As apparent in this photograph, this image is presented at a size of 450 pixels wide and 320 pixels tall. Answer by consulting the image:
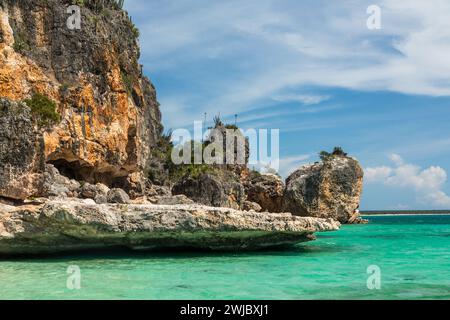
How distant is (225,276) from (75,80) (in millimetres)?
20308

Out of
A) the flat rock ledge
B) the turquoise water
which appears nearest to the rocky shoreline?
the flat rock ledge

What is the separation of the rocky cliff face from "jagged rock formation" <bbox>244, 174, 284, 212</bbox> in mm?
22846

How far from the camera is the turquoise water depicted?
24.9ft

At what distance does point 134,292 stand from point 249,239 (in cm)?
584

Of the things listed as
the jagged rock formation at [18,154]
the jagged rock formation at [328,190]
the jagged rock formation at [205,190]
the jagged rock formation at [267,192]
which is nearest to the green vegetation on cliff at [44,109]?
the jagged rock formation at [18,154]

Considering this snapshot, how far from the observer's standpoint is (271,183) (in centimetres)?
5319

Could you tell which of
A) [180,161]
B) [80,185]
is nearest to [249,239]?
[80,185]

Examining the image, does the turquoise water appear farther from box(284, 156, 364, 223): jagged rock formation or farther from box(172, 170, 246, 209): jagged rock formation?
box(284, 156, 364, 223): jagged rock formation

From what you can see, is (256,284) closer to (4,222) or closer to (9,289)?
(9,289)

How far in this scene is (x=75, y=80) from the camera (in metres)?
26.5

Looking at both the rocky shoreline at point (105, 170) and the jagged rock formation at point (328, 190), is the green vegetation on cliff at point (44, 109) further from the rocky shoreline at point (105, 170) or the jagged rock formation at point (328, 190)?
the jagged rock formation at point (328, 190)

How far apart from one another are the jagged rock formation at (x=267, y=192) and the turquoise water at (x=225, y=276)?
1532 inches

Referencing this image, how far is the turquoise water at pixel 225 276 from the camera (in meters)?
7.60

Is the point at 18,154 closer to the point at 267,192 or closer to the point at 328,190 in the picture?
the point at 328,190
